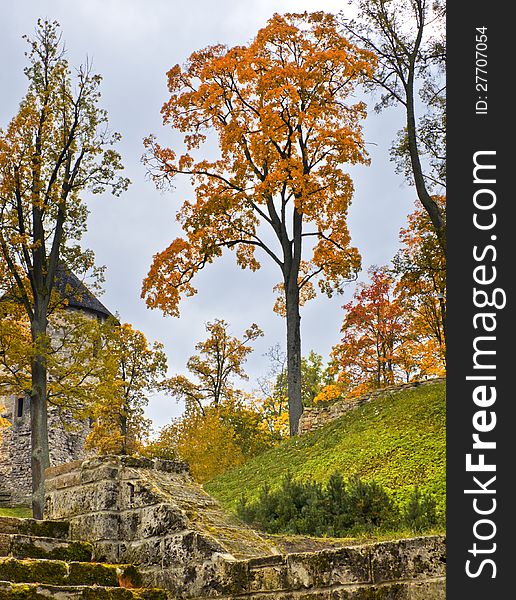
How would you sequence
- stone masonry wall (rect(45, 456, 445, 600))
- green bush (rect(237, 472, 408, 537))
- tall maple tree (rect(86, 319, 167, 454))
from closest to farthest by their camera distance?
stone masonry wall (rect(45, 456, 445, 600))
green bush (rect(237, 472, 408, 537))
tall maple tree (rect(86, 319, 167, 454))

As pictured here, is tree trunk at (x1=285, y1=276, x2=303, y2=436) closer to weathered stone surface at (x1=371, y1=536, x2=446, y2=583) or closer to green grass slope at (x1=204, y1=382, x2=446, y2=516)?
green grass slope at (x1=204, y1=382, x2=446, y2=516)

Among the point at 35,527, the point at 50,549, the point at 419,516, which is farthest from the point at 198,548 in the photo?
the point at 419,516

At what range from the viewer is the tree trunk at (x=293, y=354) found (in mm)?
20688

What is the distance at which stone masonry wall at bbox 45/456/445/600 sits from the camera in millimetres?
4836

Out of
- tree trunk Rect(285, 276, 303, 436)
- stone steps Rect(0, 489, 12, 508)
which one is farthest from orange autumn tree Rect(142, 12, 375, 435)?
stone steps Rect(0, 489, 12, 508)

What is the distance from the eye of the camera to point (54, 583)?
5.61 metres

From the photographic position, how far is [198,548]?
599 cm

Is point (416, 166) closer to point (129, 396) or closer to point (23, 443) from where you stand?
point (129, 396)

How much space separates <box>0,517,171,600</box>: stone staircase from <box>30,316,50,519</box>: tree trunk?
8009mm

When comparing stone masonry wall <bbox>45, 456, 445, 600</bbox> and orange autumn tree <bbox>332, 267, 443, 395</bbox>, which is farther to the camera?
orange autumn tree <bbox>332, 267, 443, 395</bbox>

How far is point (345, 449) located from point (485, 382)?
11159 millimetres

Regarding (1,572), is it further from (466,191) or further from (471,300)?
(466,191)

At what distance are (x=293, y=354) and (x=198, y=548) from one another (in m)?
15.2

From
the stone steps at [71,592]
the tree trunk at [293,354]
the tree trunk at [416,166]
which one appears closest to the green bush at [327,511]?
the stone steps at [71,592]
